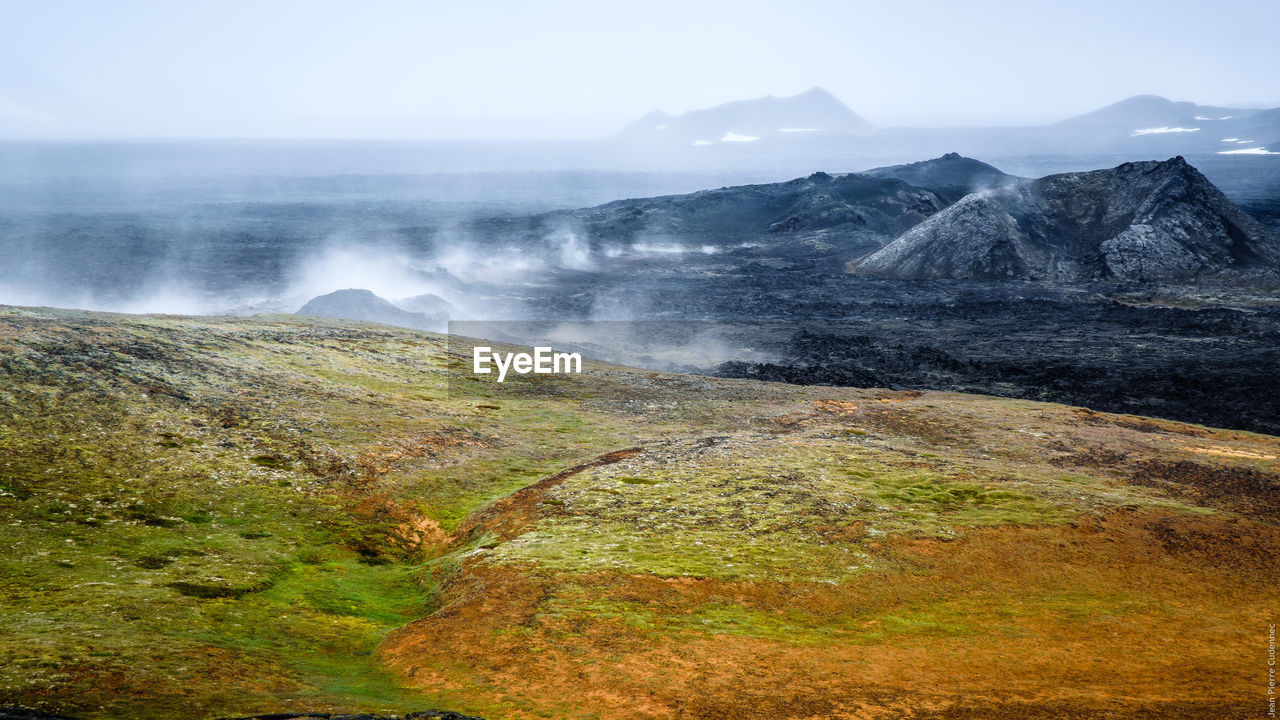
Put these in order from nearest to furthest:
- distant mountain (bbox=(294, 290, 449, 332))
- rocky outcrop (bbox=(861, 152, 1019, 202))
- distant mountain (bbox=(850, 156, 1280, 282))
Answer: distant mountain (bbox=(294, 290, 449, 332)) < distant mountain (bbox=(850, 156, 1280, 282)) < rocky outcrop (bbox=(861, 152, 1019, 202))

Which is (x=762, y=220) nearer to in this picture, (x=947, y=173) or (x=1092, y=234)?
(x=1092, y=234)

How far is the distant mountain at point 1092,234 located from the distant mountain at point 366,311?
2077 inches

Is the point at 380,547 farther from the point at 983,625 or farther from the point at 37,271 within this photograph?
the point at 37,271

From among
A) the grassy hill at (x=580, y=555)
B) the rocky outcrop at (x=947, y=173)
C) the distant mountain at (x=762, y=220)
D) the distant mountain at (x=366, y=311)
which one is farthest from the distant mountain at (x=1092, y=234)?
the grassy hill at (x=580, y=555)

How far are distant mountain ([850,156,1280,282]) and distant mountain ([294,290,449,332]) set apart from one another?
173 ft

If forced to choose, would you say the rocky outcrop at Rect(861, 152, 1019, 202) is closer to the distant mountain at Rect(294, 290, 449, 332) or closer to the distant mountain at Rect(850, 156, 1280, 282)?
the distant mountain at Rect(850, 156, 1280, 282)

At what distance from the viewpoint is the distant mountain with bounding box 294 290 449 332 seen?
2539 inches

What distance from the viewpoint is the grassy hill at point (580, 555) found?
39.3ft

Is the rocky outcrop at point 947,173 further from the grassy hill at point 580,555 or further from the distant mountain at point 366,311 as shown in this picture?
the grassy hill at point 580,555

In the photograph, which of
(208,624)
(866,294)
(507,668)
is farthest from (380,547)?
(866,294)

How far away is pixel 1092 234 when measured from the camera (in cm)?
9050

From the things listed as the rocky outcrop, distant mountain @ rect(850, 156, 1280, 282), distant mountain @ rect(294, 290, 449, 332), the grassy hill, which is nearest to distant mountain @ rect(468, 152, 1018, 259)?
the rocky outcrop

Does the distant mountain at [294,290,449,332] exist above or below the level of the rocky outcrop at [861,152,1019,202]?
below

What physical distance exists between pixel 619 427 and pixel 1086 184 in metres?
89.3
